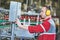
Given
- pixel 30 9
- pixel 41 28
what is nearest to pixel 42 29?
pixel 41 28

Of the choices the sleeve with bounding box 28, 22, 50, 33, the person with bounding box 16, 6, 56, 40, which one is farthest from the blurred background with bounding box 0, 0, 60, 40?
the sleeve with bounding box 28, 22, 50, 33

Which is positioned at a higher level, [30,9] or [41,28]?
[30,9]

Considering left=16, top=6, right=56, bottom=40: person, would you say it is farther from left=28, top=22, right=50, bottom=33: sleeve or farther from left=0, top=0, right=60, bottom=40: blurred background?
left=0, top=0, right=60, bottom=40: blurred background

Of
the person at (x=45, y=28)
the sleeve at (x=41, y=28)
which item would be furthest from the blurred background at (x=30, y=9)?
the sleeve at (x=41, y=28)

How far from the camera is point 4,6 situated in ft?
26.6

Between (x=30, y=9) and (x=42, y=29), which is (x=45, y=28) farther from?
(x=30, y=9)

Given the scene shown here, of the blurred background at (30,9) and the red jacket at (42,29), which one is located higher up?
the blurred background at (30,9)

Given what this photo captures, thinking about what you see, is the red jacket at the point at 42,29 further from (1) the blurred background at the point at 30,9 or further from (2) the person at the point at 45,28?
(1) the blurred background at the point at 30,9

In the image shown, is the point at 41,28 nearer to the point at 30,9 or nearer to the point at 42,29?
the point at 42,29

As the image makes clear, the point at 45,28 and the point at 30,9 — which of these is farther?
the point at 30,9

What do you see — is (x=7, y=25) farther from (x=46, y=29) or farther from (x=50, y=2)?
(x=46, y=29)

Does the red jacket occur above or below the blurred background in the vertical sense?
below

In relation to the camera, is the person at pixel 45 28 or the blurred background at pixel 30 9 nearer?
the person at pixel 45 28

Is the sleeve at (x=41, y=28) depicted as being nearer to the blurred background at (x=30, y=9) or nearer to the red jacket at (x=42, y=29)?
the red jacket at (x=42, y=29)
